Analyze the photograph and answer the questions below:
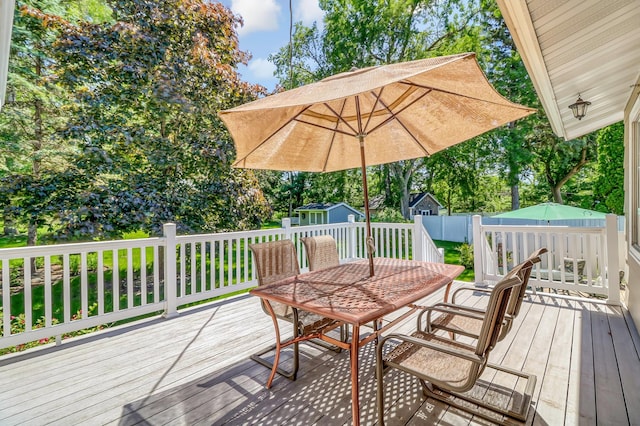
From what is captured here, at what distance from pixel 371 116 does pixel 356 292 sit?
161 centimetres

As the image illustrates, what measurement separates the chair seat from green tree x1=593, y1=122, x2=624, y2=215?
10943 millimetres

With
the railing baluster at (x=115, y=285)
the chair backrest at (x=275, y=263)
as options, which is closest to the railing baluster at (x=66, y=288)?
the railing baluster at (x=115, y=285)

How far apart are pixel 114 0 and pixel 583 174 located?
25272 mm

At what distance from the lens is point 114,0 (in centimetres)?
646

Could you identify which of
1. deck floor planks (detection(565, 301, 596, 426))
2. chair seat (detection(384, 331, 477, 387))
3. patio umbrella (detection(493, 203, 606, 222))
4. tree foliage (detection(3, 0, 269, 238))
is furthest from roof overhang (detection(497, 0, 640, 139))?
tree foliage (detection(3, 0, 269, 238))

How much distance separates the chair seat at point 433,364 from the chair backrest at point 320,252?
145cm

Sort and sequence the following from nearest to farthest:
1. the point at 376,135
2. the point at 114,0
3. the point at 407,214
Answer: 1. the point at 376,135
2. the point at 114,0
3. the point at 407,214

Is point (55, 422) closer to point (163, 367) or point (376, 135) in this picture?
point (163, 367)

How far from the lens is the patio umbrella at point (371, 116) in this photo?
2002 millimetres

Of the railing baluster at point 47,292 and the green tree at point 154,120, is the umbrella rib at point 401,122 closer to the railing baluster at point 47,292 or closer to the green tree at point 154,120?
the railing baluster at point 47,292

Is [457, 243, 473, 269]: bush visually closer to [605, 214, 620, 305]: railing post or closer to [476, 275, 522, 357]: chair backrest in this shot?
[605, 214, 620, 305]: railing post

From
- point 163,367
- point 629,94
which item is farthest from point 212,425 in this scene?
point 629,94

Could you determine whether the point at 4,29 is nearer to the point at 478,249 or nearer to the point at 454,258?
the point at 478,249

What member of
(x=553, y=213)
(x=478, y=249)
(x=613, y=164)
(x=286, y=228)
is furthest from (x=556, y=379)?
(x=613, y=164)
